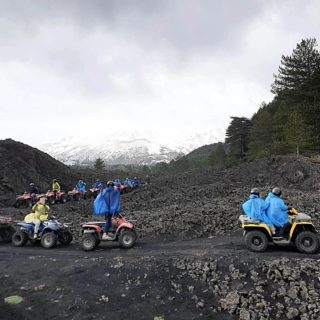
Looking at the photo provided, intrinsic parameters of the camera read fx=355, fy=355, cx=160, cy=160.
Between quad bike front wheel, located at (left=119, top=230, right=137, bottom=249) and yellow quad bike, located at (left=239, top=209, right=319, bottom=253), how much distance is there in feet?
14.7

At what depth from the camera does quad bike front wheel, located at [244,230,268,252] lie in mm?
11555

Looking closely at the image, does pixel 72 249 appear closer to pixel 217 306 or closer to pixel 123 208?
pixel 217 306

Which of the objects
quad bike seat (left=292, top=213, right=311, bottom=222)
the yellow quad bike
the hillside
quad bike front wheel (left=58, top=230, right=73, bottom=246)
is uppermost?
the hillside

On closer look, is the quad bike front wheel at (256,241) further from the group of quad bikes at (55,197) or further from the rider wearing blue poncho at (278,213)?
the group of quad bikes at (55,197)

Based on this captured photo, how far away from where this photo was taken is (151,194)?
33.2 m

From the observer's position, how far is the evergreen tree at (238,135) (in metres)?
71.7

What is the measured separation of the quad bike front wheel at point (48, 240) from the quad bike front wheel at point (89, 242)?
1.68m

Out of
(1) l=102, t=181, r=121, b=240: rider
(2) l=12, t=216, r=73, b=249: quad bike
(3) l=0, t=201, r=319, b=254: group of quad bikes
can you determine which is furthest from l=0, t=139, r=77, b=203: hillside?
(1) l=102, t=181, r=121, b=240: rider

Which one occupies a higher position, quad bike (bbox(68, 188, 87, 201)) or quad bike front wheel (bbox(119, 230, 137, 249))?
quad bike (bbox(68, 188, 87, 201))

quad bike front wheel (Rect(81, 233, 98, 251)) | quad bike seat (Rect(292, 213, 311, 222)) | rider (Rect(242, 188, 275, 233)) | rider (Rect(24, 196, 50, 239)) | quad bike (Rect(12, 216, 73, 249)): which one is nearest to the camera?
quad bike seat (Rect(292, 213, 311, 222))

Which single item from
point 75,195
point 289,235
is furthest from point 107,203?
point 75,195

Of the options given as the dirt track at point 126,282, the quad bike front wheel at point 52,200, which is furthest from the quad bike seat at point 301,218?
the quad bike front wheel at point 52,200

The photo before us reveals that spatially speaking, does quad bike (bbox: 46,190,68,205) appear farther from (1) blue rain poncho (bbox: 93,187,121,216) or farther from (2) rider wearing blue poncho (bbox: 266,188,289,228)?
(2) rider wearing blue poncho (bbox: 266,188,289,228)

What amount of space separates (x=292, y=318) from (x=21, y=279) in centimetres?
754
